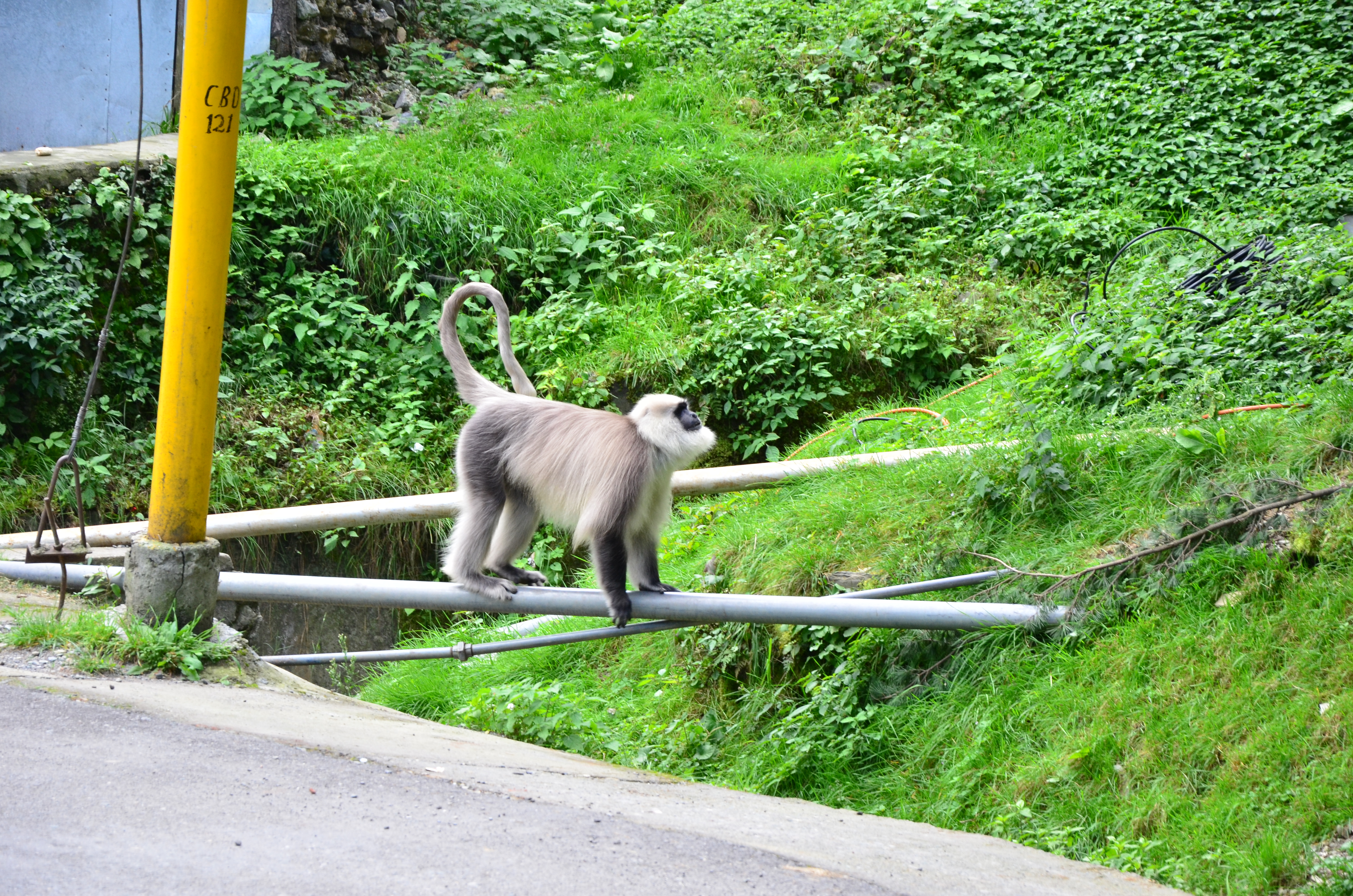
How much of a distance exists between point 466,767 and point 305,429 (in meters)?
5.78

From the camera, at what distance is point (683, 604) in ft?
13.7

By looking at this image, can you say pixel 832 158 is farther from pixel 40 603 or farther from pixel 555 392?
pixel 40 603

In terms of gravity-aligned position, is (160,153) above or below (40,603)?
above

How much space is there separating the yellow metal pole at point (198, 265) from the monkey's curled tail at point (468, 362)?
3.04 ft

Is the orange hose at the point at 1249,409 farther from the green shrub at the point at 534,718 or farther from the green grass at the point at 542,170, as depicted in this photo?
the green grass at the point at 542,170

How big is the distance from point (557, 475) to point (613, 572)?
52cm

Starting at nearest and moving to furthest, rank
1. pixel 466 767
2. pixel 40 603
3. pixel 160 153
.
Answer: pixel 466 767 → pixel 40 603 → pixel 160 153

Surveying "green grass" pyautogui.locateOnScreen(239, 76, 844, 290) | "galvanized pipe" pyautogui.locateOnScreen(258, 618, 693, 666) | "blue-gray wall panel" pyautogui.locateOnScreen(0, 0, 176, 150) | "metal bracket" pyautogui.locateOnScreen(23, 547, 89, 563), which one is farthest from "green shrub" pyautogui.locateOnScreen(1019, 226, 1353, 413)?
"blue-gray wall panel" pyautogui.locateOnScreen(0, 0, 176, 150)

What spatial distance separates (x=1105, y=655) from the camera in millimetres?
4262

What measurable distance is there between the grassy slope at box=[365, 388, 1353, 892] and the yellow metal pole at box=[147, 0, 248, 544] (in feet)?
6.52

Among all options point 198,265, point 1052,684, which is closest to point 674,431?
point 1052,684

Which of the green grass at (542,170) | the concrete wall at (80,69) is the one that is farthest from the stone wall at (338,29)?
the green grass at (542,170)

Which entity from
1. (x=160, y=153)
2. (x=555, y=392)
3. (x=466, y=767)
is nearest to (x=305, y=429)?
(x=555, y=392)

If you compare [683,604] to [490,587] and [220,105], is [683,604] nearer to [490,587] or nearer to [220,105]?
[490,587]
